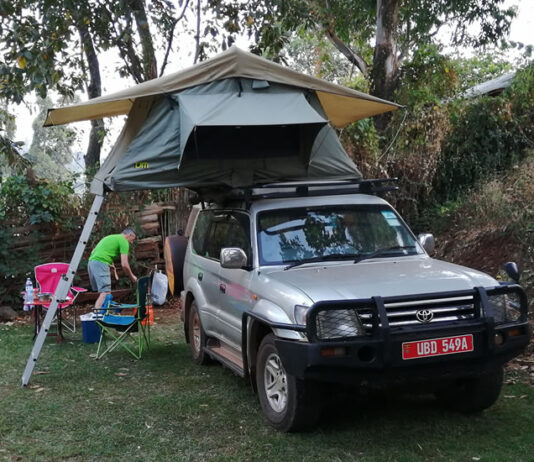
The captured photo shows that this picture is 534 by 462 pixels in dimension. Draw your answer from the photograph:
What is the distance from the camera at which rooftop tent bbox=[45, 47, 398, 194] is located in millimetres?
6570

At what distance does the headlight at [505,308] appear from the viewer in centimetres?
505

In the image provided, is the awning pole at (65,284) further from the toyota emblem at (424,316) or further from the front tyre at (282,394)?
the toyota emblem at (424,316)

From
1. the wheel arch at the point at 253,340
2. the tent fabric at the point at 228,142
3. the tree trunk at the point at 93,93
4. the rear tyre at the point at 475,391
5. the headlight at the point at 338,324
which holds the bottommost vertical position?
the rear tyre at the point at 475,391

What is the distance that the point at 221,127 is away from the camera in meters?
6.94

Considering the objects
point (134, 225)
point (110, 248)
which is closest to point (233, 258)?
point (110, 248)

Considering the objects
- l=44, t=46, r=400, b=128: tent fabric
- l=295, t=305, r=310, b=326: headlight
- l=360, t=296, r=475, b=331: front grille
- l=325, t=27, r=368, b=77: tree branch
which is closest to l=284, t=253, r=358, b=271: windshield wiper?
l=295, t=305, r=310, b=326: headlight

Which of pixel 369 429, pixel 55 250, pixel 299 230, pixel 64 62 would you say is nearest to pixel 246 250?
pixel 299 230

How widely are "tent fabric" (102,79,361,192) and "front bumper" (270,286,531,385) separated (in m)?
2.48

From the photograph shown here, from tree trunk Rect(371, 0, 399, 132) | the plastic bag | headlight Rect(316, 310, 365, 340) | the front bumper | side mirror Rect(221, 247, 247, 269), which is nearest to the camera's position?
the front bumper

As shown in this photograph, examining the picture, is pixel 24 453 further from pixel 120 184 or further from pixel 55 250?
pixel 55 250

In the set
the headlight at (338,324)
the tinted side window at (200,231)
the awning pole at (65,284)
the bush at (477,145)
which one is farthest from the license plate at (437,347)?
the bush at (477,145)

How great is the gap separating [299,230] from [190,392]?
198cm

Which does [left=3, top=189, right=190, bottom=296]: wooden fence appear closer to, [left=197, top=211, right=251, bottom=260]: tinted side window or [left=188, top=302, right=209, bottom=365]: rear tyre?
[left=188, top=302, right=209, bottom=365]: rear tyre

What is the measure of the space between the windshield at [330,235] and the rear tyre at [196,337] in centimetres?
178
